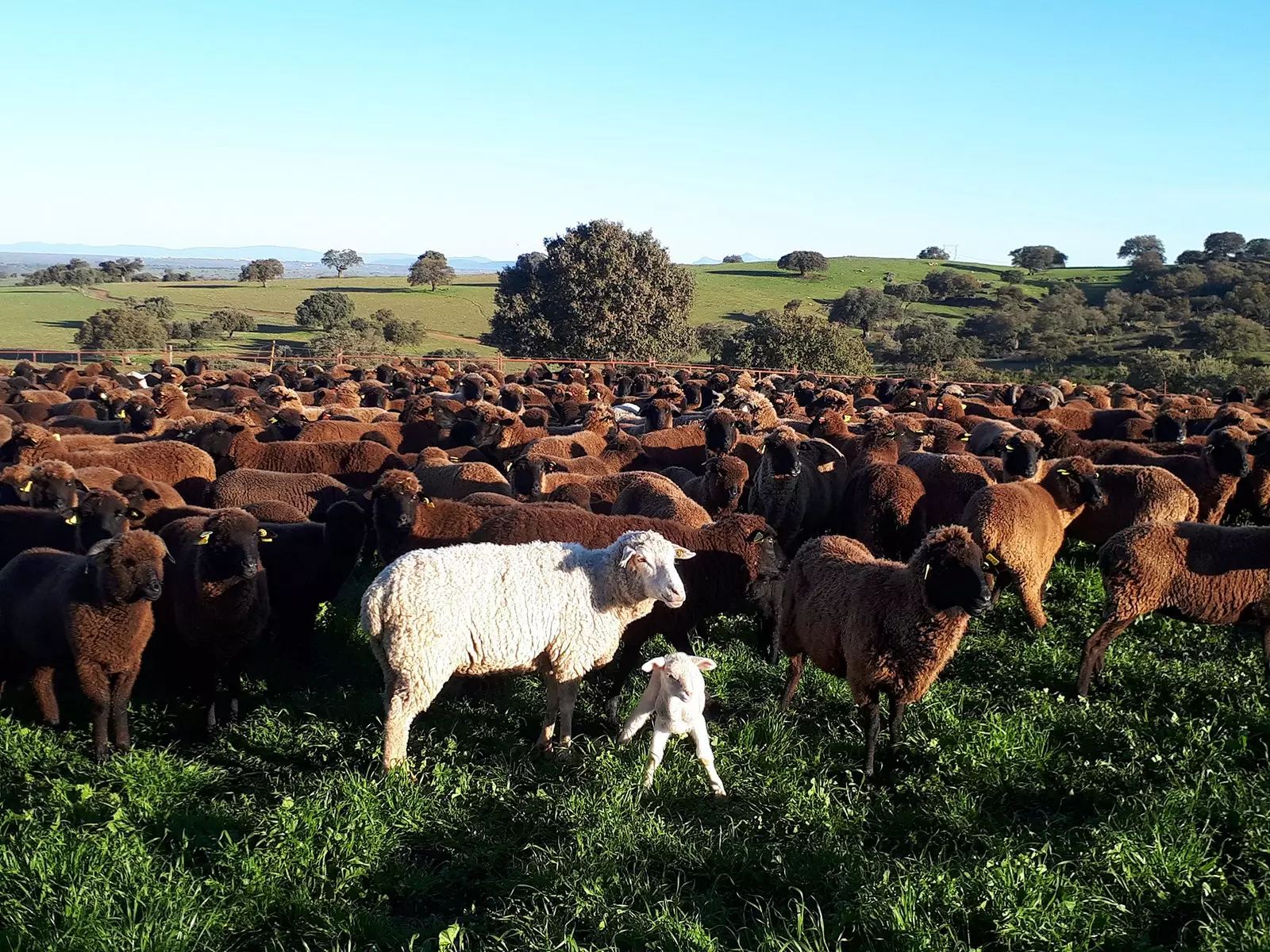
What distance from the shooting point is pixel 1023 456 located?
1074 centimetres

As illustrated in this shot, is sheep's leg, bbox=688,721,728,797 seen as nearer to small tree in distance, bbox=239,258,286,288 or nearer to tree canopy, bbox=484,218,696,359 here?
tree canopy, bbox=484,218,696,359

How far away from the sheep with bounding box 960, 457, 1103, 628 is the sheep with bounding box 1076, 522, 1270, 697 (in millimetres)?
891

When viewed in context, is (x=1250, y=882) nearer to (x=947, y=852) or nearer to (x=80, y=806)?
(x=947, y=852)

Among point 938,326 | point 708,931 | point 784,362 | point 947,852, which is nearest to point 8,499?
point 708,931

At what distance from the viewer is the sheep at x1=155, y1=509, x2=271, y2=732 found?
6.71 m

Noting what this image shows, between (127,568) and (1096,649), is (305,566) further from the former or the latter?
(1096,649)

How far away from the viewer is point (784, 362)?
3988 cm

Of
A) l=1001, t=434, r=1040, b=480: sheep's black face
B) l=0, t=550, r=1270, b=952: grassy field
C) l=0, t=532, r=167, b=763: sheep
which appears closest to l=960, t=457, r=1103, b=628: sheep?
l=0, t=550, r=1270, b=952: grassy field

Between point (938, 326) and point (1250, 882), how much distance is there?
194 feet

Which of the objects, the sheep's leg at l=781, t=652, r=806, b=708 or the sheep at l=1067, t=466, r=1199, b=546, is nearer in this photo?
the sheep's leg at l=781, t=652, r=806, b=708

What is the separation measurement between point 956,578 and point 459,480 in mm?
6745

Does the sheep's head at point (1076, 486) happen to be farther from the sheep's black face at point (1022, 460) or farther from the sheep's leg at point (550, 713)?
the sheep's leg at point (550, 713)

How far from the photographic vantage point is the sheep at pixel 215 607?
6.71 m

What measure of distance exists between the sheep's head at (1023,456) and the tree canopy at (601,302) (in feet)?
116
